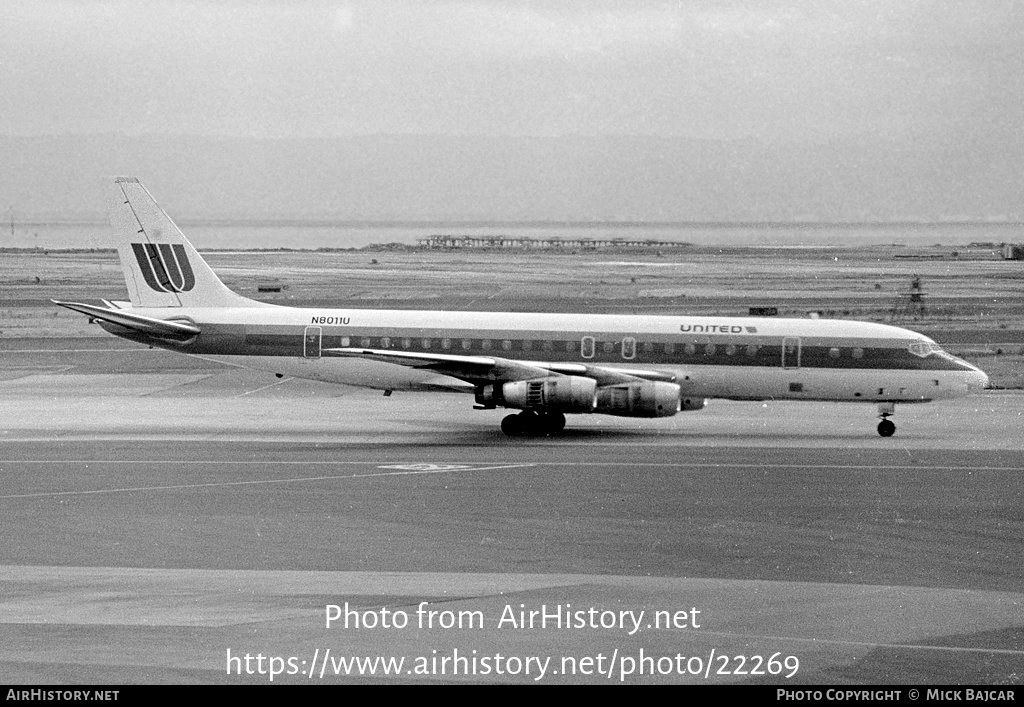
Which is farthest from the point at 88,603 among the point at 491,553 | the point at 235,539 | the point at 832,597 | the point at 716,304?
the point at 716,304

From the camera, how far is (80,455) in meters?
32.9

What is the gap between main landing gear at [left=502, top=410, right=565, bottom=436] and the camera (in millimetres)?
37719

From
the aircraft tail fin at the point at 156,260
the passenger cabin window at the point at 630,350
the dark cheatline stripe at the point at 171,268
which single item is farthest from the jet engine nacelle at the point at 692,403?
the dark cheatline stripe at the point at 171,268

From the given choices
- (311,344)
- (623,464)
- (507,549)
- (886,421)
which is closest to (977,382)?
(886,421)

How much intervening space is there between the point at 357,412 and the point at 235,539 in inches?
770

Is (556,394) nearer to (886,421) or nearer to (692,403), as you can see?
(692,403)

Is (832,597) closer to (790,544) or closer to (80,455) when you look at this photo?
(790,544)

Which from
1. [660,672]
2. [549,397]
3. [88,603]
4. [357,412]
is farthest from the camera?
[357,412]

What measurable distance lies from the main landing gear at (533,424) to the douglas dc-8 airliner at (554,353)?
29 millimetres

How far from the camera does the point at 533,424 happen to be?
37.9 metres

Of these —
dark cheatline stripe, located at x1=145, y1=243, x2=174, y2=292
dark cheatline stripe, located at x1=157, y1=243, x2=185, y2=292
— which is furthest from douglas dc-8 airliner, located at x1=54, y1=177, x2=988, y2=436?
dark cheatline stripe, located at x1=145, y1=243, x2=174, y2=292

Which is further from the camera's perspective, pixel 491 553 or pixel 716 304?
pixel 716 304

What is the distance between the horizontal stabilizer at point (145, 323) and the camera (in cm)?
3972

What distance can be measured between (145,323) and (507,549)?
21.2m
